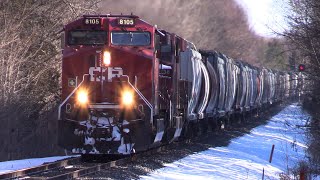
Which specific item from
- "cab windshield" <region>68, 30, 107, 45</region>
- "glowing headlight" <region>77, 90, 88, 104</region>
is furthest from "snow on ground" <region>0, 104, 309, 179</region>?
"cab windshield" <region>68, 30, 107, 45</region>

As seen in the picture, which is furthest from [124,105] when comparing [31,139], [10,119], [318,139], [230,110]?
[230,110]

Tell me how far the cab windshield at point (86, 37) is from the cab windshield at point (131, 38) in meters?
0.28

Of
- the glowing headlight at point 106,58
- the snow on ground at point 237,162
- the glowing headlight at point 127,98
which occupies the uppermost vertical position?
the glowing headlight at point 106,58

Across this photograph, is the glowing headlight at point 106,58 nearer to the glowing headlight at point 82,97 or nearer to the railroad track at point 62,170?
the glowing headlight at point 82,97

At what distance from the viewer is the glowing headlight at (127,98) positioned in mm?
15844

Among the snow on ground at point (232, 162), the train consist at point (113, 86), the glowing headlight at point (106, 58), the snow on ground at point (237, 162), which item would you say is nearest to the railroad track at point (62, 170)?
the train consist at point (113, 86)

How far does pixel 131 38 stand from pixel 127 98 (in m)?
1.61

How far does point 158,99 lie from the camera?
56.4 feet

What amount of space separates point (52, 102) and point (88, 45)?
36.2ft

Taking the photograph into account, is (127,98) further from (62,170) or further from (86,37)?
(62,170)

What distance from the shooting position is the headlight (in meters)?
15.8

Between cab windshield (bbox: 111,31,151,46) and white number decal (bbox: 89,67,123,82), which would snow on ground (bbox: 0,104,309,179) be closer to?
white number decal (bbox: 89,67,123,82)

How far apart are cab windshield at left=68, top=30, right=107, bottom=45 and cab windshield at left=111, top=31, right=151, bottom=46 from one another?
283 mm

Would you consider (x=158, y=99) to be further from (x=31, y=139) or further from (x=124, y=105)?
(x=31, y=139)
